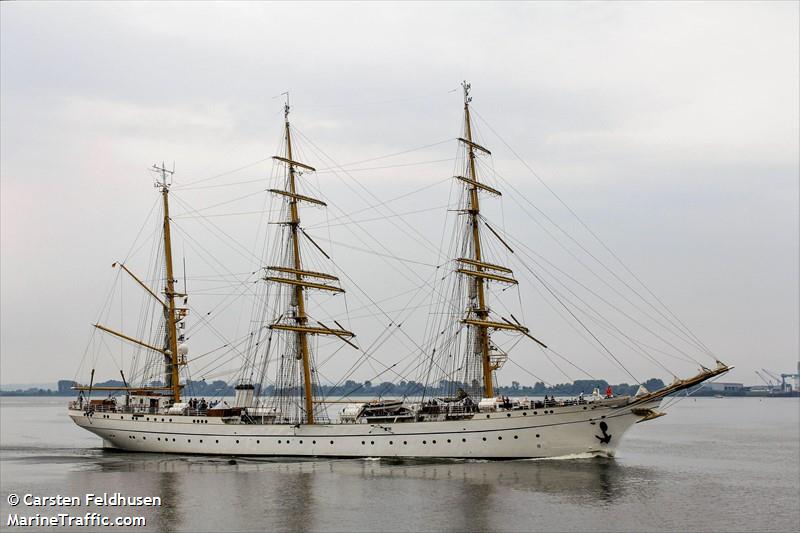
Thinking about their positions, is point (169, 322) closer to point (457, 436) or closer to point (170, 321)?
point (170, 321)

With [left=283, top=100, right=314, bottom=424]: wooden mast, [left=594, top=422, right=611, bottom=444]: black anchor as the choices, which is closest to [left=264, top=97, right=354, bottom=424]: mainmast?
[left=283, top=100, right=314, bottom=424]: wooden mast

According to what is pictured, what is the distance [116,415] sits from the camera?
68.1 metres

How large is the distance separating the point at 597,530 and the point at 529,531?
3.16 m

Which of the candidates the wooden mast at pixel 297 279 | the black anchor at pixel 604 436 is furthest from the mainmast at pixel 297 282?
the black anchor at pixel 604 436

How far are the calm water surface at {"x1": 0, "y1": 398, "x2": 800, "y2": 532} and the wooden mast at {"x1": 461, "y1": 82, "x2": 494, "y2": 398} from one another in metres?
8.43

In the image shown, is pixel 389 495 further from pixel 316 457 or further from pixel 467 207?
pixel 467 207

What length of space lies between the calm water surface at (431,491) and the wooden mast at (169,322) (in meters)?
7.85

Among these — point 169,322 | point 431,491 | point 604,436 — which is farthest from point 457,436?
point 169,322

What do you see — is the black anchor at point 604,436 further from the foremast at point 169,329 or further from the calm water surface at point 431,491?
the foremast at point 169,329

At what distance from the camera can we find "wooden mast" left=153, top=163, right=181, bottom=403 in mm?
71062

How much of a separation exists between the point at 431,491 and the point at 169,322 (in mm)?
37044

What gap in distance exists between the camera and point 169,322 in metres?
71.9

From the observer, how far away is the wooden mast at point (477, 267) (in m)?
60.8

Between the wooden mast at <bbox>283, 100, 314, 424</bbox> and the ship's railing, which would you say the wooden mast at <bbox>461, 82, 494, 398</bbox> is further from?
the ship's railing
